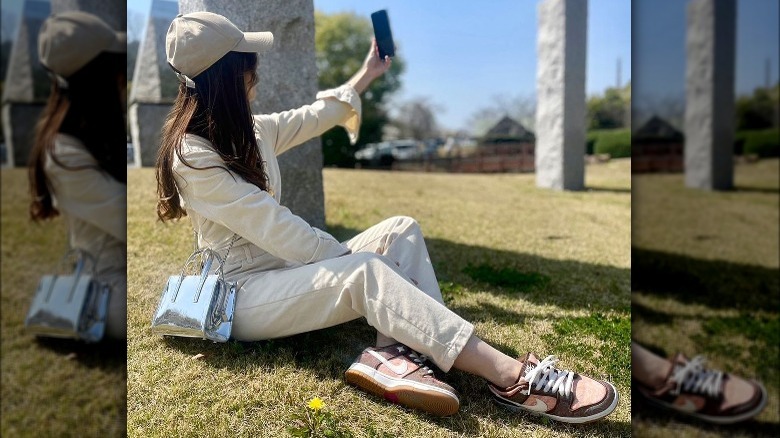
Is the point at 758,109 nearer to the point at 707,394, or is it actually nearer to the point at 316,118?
the point at 707,394

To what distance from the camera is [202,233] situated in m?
2.52

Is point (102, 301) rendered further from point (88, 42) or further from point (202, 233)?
point (202, 233)

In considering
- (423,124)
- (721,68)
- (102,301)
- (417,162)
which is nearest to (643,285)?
(721,68)

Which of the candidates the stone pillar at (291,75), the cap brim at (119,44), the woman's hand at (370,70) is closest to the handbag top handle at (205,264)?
the woman's hand at (370,70)

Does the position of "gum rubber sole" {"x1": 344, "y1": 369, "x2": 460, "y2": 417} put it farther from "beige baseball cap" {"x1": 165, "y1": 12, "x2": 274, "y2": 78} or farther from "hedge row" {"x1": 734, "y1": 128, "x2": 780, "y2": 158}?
"hedge row" {"x1": 734, "y1": 128, "x2": 780, "y2": 158}

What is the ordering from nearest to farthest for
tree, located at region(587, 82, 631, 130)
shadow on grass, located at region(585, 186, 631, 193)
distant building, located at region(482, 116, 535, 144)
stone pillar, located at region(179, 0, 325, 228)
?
stone pillar, located at region(179, 0, 325, 228) < shadow on grass, located at region(585, 186, 631, 193) < distant building, located at region(482, 116, 535, 144) < tree, located at region(587, 82, 631, 130)

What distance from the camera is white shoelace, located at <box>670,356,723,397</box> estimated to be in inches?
43.8

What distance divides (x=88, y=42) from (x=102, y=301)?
47 centimetres

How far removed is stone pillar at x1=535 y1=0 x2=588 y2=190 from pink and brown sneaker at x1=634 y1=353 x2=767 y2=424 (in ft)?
30.8

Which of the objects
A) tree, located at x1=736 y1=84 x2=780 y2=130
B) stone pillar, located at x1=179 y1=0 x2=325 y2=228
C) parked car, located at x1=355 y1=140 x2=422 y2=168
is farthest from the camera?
parked car, located at x1=355 y1=140 x2=422 y2=168

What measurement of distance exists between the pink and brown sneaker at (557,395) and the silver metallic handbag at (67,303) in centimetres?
150

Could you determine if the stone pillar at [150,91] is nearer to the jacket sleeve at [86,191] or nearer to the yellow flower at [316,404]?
the yellow flower at [316,404]

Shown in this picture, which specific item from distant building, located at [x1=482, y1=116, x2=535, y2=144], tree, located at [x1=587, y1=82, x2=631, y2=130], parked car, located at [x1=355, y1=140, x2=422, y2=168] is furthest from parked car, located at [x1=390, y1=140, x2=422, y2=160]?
tree, located at [x1=587, y1=82, x2=631, y2=130]

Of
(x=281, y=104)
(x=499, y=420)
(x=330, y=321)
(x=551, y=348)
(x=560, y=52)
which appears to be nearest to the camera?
(x=499, y=420)
